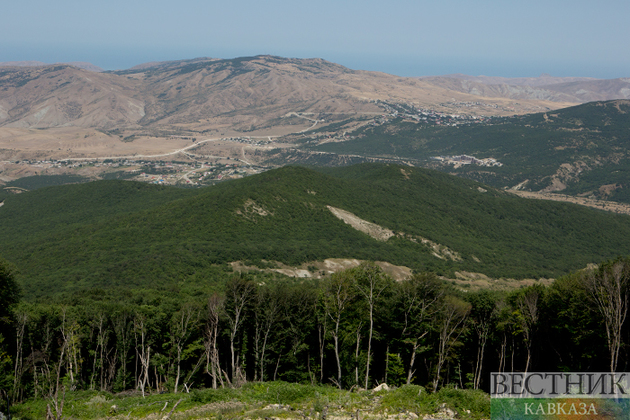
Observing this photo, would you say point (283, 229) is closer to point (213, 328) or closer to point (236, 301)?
point (236, 301)

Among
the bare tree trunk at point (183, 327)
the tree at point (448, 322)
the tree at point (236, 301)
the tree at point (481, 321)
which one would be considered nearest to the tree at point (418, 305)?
the tree at point (448, 322)

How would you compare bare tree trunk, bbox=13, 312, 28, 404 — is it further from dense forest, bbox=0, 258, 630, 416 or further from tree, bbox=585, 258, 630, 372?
tree, bbox=585, 258, 630, 372

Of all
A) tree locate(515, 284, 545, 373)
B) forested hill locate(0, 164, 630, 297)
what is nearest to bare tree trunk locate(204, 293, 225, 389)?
tree locate(515, 284, 545, 373)

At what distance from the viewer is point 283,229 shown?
10019cm

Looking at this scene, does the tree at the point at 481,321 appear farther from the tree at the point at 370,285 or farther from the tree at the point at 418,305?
the tree at the point at 370,285

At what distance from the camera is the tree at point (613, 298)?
27.6 m

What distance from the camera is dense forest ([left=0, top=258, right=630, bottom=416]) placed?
3294 cm

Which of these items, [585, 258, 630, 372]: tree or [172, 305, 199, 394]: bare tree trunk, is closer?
[585, 258, 630, 372]: tree

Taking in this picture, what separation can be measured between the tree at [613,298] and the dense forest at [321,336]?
26 centimetres

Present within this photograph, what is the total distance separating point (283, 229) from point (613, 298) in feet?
249

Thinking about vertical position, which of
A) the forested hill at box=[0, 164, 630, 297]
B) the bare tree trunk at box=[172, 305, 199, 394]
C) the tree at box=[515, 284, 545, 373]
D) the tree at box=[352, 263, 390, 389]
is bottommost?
the forested hill at box=[0, 164, 630, 297]

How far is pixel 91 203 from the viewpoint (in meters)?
132

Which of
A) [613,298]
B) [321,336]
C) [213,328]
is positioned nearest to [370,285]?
[321,336]

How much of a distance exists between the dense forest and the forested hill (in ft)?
83.0
